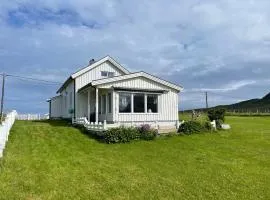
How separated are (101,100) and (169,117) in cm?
559

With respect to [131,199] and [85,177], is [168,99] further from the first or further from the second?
[131,199]

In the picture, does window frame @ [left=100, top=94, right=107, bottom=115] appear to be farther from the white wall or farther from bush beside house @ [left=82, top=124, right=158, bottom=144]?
bush beside house @ [left=82, top=124, right=158, bottom=144]

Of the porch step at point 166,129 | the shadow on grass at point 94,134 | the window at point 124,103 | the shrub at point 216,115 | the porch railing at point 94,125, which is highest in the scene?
the window at point 124,103

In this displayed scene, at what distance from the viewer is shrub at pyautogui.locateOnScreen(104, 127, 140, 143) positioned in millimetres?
21047

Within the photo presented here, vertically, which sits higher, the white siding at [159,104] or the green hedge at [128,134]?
the white siding at [159,104]

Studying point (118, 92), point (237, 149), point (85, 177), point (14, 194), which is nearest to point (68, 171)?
point (85, 177)

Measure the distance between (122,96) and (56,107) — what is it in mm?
19768

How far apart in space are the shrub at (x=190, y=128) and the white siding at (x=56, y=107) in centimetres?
2024

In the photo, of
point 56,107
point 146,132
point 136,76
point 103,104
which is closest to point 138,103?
point 136,76

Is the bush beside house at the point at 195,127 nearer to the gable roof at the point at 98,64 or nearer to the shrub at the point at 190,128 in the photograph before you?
the shrub at the point at 190,128

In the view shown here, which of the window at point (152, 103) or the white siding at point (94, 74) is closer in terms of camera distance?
the window at point (152, 103)

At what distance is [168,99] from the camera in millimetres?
29422

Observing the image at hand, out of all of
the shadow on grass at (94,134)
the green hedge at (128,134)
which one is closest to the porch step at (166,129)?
the green hedge at (128,134)

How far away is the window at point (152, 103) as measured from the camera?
91.7 feet
